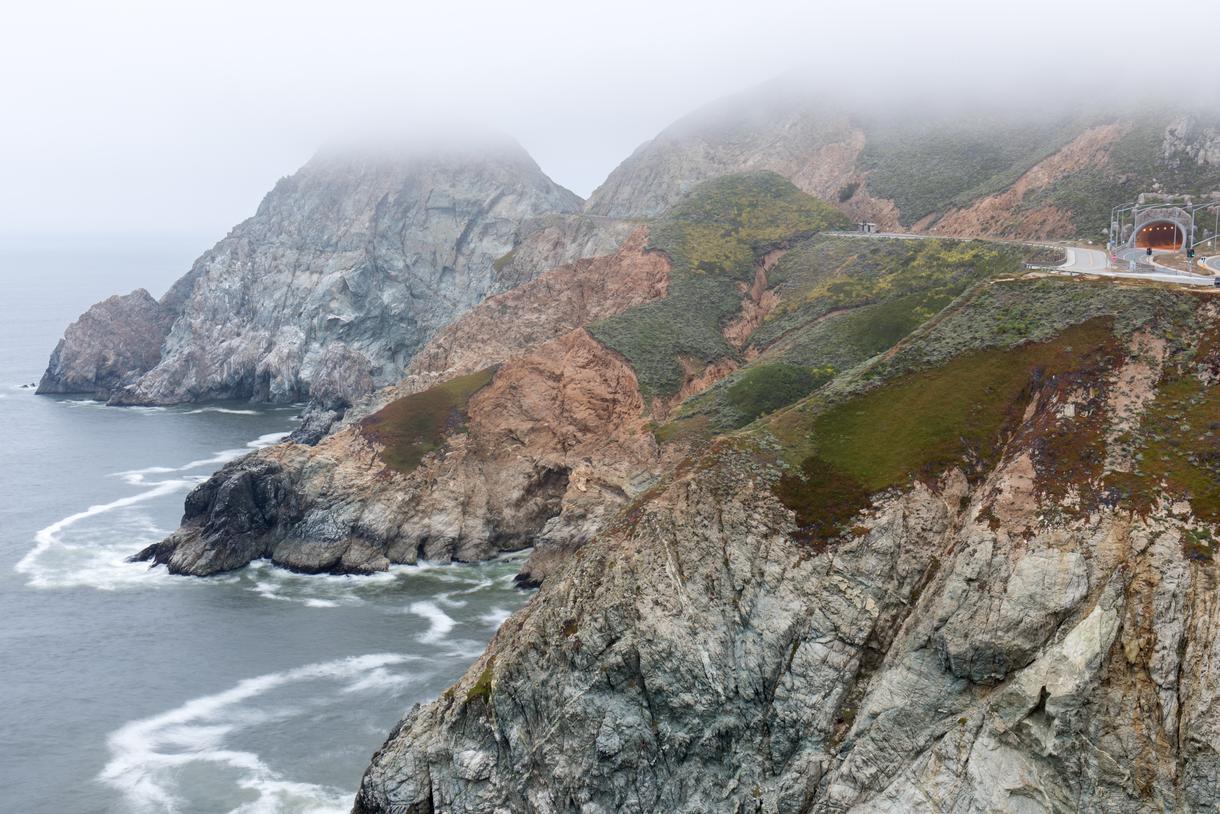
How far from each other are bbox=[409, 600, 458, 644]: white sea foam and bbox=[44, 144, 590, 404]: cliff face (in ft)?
220

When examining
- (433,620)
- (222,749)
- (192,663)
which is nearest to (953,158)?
(433,620)

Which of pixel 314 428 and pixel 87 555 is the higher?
pixel 314 428

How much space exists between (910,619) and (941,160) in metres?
87.1

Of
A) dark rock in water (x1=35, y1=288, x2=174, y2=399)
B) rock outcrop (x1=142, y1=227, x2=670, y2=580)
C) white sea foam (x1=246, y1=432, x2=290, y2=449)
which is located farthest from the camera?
dark rock in water (x1=35, y1=288, x2=174, y2=399)

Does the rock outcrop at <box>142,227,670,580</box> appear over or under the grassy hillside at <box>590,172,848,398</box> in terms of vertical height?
under

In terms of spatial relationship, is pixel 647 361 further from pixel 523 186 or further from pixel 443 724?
pixel 523 186

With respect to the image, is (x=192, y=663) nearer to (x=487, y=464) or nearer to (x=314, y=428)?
(x=487, y=464)

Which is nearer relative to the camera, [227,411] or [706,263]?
[706,263]

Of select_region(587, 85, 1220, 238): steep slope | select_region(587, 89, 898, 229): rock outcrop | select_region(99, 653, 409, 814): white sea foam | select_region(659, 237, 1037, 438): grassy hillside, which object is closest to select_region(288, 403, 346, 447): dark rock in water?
select_region(659, 237, 1037, 438): grassy hillside

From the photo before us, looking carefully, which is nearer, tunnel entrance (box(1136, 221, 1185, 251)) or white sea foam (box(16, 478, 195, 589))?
tunnel entrance (box(1136, 221, 1185, 251))

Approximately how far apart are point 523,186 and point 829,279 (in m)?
101

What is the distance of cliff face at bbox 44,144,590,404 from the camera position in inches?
5571

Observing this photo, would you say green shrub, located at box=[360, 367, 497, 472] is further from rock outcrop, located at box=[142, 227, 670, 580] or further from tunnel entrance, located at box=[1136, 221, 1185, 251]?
tunnel entrance, located at box=[1136, 221, 1185, 251]

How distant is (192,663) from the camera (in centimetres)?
5566
